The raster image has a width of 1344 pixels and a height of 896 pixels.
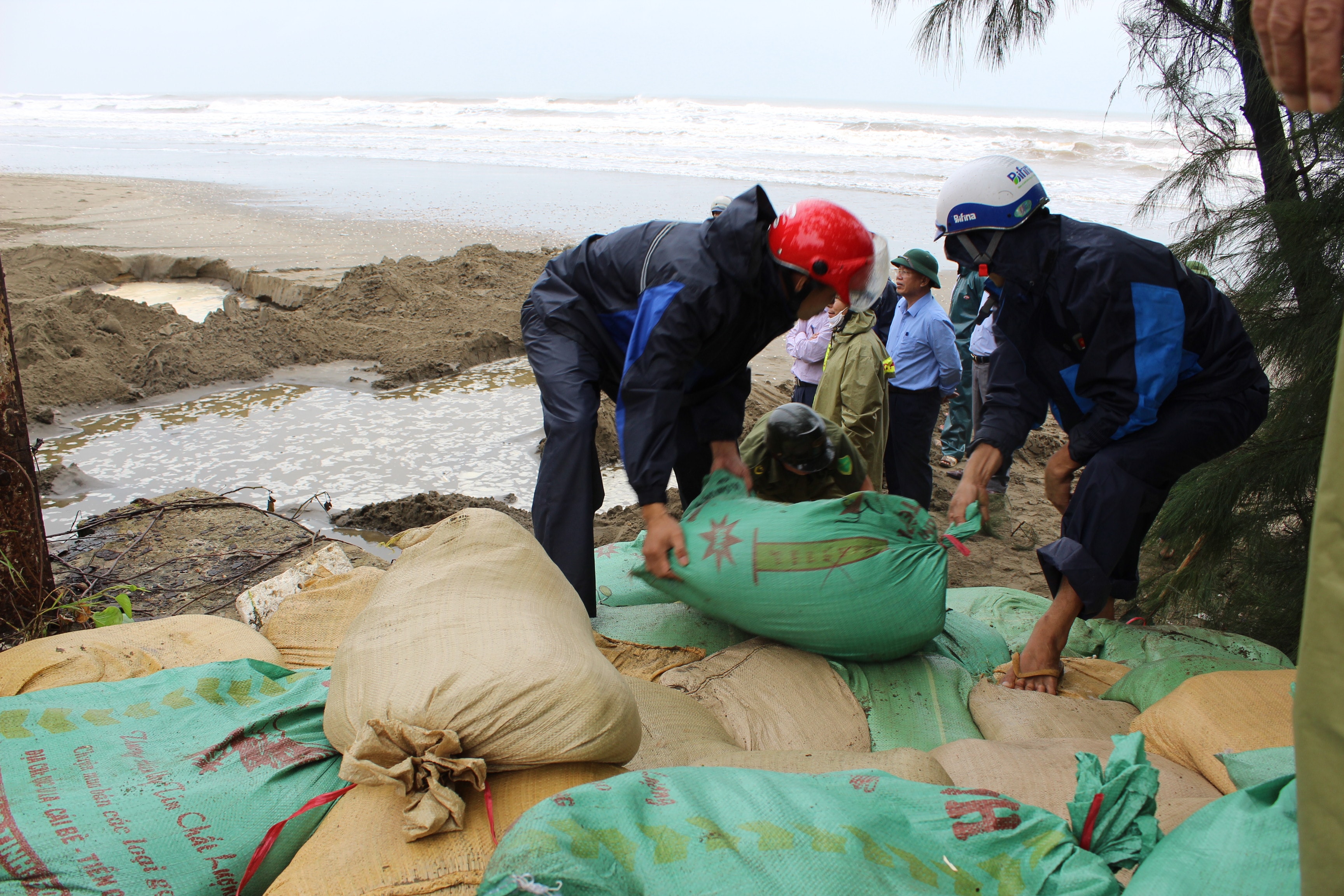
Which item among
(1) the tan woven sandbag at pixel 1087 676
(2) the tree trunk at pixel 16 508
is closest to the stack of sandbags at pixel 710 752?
(1) the tan woven sandbag at pixel 1087 676

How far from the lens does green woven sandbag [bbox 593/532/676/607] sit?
2.85 metres

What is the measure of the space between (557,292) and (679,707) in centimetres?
139

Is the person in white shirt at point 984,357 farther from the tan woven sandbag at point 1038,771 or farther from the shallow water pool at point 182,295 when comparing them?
the shallow water pool at point 182,295

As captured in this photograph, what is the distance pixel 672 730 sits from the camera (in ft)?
6.24

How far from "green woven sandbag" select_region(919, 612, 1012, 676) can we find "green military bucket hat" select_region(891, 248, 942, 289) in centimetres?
238

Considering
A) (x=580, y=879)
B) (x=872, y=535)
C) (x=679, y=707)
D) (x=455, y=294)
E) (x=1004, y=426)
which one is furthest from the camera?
(x=455, y=294)

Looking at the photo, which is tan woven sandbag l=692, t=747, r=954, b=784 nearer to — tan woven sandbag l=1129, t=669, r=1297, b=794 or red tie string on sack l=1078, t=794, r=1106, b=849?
red tie string on sack l=1078, t=794, r=1106, b=849

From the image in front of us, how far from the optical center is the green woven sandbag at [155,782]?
1.38 m

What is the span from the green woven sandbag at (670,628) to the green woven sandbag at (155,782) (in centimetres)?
98

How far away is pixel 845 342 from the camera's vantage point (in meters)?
4.25

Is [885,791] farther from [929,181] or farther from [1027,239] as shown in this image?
[929,181]

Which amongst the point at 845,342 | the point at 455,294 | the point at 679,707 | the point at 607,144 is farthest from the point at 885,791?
the point at 607,144

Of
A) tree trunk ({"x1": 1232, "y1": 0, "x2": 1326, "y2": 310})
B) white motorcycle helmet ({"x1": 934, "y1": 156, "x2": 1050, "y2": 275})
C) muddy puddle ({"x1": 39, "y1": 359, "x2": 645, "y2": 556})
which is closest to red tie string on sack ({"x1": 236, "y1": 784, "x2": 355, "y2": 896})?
white motorcycle helmet ({"x1": 934, "y1": 156, "x2": 1050, "y2": 275})

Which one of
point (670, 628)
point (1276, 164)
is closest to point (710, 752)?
point (670, 628)
